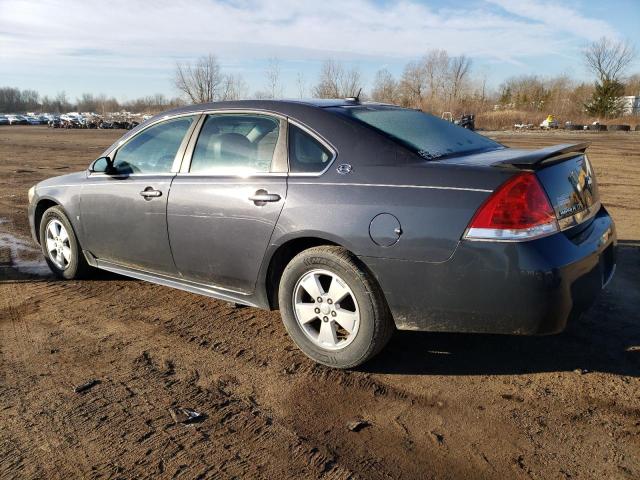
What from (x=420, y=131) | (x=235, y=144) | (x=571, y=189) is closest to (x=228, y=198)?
(x=235, y=144)

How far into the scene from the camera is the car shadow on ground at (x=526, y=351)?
3.33m

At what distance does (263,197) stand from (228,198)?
306mm

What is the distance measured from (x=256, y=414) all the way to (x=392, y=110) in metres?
2.39

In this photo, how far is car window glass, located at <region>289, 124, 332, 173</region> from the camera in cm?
339

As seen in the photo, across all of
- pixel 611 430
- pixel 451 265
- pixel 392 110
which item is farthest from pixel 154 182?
pixel 611 430

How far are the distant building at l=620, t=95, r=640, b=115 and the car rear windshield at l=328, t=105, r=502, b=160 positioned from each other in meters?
61.2

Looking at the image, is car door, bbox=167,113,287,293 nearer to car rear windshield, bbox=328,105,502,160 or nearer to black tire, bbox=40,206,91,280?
car rear windshield, bbox=328,105,502,160

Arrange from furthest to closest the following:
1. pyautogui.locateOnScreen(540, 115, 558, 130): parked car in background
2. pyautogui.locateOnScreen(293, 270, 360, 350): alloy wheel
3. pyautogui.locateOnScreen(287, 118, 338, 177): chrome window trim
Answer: pyautogui.locateOnScreen(540, 115, 558, 130): parked car in background < pyautogui.locateOnScreen(287, 118, 338, 177): chrome window trim < pyautogui.locateOnScreen(293, 270, 360, 350): alloy wheel

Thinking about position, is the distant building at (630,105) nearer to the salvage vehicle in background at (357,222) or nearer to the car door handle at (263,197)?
the salvage vehicle in background at (357,222)

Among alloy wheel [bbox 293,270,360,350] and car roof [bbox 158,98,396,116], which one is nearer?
alloy wheel [bbox 293,270,360,350]

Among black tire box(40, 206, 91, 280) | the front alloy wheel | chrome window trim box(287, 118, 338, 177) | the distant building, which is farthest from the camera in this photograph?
the distant building

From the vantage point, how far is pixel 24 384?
3.20 m

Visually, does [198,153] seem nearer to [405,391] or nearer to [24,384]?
[24,384]

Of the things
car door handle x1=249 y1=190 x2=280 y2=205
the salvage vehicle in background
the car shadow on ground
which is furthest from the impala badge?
the car shadow on ground
